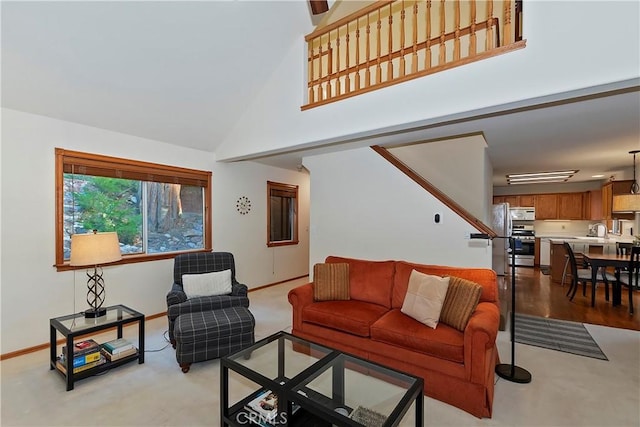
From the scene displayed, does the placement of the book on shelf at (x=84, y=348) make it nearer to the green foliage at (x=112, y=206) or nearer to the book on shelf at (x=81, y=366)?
the book on shelf at (x=81, y=366)

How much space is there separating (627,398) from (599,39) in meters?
2.54

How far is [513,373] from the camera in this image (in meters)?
2.50

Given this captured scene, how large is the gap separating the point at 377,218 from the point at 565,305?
3230 mm

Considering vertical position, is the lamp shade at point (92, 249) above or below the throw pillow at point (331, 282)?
above

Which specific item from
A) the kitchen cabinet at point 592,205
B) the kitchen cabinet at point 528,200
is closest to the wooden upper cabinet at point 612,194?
the kitchen cabinet at point 592,205

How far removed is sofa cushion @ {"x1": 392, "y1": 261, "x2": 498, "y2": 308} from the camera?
8.58ft

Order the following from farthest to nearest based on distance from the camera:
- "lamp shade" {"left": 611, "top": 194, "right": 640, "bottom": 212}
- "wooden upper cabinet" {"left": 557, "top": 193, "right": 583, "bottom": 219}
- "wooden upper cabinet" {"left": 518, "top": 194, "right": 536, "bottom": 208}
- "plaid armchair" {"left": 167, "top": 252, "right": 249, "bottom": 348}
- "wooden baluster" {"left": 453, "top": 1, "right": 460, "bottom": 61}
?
"wooden upper cabinet" {"left": 518, "top": 194, "right": 536, "bottom": 208}, "wooden upper cabinet" {"left": 557, "top": 193, "right": 583, "bottom": 219}, "lamp shade" {"left": 611, "top": 194, "right": 640, "bottom": 212}, "plaid armchair" {"left": 167, "top": 252, "right": 249, "bottom": 348}, "wooden baluster" {"left": 453, "top": 1, "right": 460, "bottom": 61}

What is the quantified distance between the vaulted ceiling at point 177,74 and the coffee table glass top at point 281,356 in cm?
234

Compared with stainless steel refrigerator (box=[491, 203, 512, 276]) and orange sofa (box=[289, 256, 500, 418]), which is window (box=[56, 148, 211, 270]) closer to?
orange sofa (box=[289, 256, 500, 418])

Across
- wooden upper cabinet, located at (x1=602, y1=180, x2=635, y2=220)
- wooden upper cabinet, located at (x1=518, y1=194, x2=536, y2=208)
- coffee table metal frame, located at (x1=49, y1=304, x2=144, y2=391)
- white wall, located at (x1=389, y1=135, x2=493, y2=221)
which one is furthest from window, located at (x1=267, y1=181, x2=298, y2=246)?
wooden upper cabinet, located at (x1=602, y1=180, x2=635, y2=220)

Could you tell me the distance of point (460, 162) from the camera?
174 inches

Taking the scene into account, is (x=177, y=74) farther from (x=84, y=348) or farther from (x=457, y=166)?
(x=457, y=166)

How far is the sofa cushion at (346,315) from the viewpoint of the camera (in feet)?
8.51

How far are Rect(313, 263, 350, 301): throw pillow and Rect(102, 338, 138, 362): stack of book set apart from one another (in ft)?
5.66
